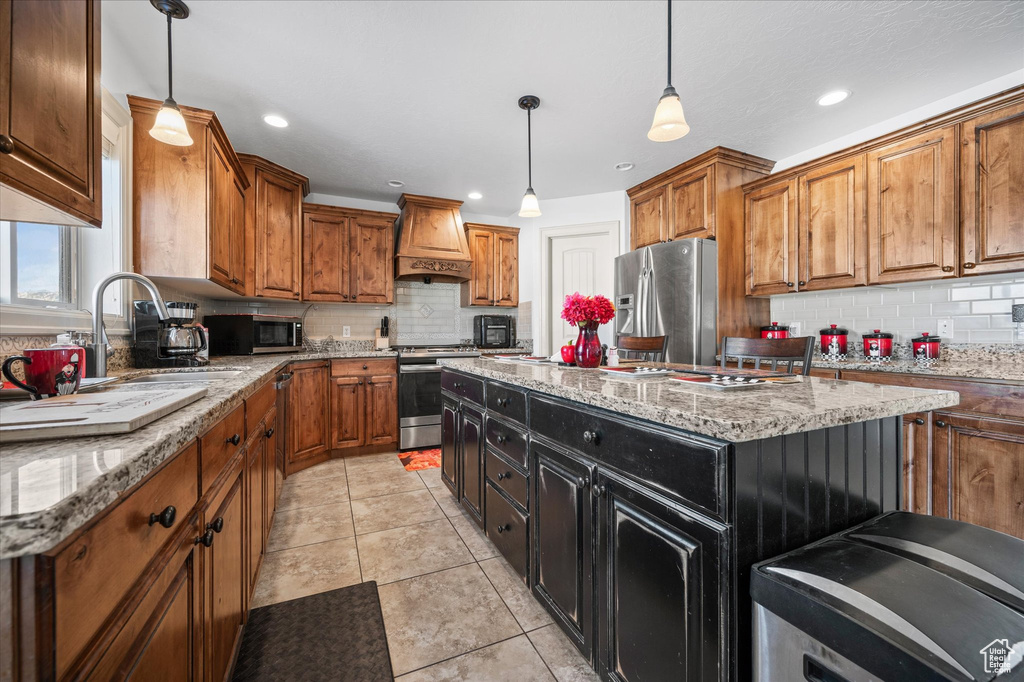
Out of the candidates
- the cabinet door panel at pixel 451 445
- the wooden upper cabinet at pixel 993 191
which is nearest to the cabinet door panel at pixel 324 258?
the cabinet door panel at pixel 451 445

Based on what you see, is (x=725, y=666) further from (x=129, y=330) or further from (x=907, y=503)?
(x=129, y=330)

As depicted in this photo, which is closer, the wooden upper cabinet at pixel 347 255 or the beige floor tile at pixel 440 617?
the beige floor tile at pixel 440 617

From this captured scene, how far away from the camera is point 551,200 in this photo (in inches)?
188

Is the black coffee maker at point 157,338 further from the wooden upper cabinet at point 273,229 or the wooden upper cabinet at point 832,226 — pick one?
the wooden upper cabinet at point 832,226

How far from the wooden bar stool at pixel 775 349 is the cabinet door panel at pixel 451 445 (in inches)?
59.1

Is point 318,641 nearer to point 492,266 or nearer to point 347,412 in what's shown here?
point 347,412

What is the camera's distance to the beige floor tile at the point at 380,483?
2.95m

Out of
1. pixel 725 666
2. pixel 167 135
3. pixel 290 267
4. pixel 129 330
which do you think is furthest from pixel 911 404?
pixel 290 267

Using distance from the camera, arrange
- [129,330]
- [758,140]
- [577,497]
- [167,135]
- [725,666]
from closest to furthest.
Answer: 1. [725,666]
2. [577,497]
3. [167,135]
4. [129,330]
5. [758,140]

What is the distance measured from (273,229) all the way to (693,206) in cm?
360

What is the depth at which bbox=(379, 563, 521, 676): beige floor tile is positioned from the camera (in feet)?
4.86

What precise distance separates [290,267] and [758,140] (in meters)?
4.01

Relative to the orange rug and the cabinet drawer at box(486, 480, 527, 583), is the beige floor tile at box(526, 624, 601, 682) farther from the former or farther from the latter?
the orange rug

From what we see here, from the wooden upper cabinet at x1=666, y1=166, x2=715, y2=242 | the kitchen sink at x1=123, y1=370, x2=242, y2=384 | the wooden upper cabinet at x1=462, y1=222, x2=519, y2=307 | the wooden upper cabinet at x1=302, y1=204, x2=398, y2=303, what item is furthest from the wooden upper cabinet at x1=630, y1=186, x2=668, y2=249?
the kitchen sink at x1=123, y1=370, x2=242, y2=384
